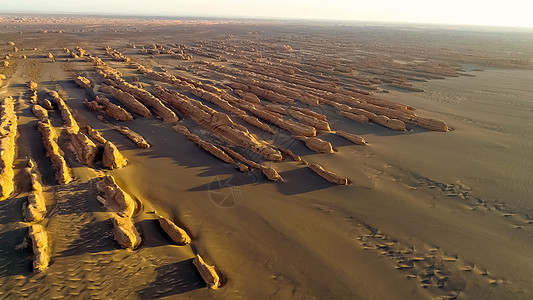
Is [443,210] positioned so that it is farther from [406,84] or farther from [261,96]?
[406,84]

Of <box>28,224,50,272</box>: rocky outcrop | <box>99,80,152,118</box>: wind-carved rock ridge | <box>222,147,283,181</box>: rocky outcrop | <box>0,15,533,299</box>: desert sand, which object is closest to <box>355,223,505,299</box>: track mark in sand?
<box>0,15,533,299</box>: desert sand

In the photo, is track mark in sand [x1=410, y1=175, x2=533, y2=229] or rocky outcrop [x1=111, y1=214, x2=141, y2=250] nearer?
rocky outcrop [x1=111, y1=214, x2=141, y2=250]

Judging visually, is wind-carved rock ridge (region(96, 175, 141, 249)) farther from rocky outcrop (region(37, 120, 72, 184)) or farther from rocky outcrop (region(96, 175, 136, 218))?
rocky outcrop (region(37, 120, 72, 184))

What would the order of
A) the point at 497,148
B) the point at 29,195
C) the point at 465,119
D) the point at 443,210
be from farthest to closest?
1. the point at 465,119
2. the point at 497,148
3. the point at 443,210
4. the point at 29,195

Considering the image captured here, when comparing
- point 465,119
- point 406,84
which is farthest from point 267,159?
point 406,84

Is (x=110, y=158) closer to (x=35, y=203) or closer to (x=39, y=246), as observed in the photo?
(x=35, y=203)

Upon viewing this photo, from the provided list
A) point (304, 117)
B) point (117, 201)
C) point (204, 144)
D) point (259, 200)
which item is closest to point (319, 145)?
point (304, 117)
